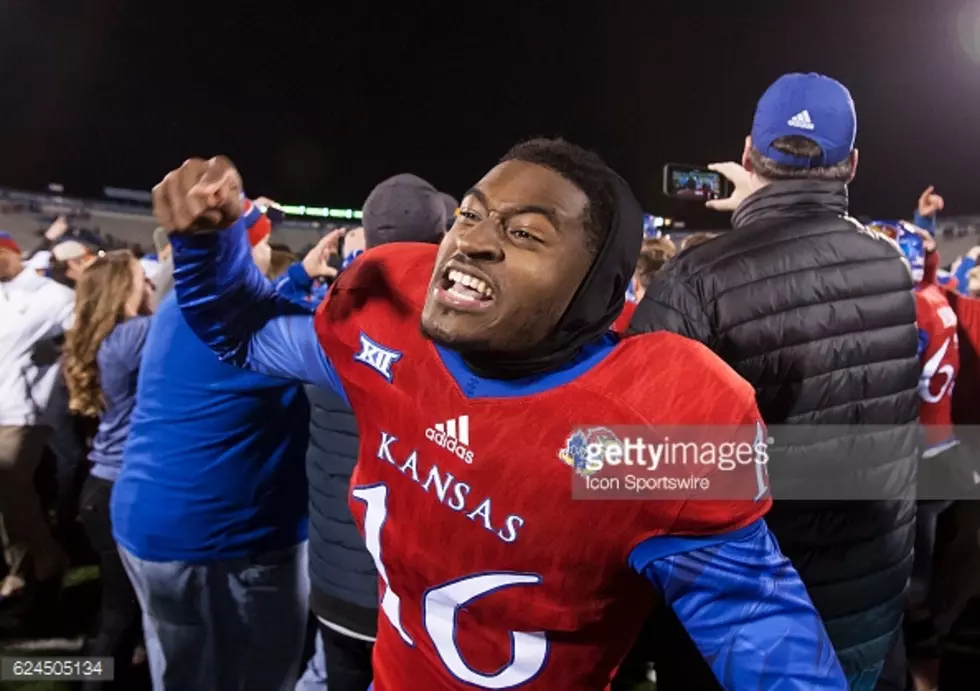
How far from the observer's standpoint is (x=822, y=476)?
134cm

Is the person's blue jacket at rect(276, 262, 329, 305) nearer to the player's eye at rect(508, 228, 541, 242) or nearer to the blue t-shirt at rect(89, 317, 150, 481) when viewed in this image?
the blue t-shirt at rect(89, 317, 150, 481)

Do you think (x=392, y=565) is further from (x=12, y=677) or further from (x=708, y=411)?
(x=12, y=677)

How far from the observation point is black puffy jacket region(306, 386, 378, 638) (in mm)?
1716

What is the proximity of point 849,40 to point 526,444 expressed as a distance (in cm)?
296

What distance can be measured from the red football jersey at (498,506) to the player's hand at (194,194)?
0.70 ft

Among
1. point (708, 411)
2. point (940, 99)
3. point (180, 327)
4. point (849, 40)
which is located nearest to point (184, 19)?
point (180, 327)

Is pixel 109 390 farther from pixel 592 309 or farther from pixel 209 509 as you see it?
pixel 592 309

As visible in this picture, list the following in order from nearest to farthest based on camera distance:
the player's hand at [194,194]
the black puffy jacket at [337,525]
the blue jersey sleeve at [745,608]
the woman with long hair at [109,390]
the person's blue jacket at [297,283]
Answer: the blue jersey sleeve at [745,608]
the player's hand at [194,194]
the black puffy jacket at [337,525]
the person's blue jacket at [297,283]
the woman with long hair at [109,390]

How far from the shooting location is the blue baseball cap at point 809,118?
4.52 feet

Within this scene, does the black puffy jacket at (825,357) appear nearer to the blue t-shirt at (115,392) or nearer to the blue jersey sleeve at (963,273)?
the blue t-shirt at (115,392)

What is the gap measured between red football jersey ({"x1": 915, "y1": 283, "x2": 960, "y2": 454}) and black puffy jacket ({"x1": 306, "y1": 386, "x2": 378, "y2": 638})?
1.81 metres

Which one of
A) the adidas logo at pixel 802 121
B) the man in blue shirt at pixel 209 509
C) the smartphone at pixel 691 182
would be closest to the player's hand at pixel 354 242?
the man in blue shirt at pixel 209 509

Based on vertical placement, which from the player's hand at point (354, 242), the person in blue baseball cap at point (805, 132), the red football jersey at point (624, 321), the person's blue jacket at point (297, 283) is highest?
the person in blue baseball cap at point (805, 132)

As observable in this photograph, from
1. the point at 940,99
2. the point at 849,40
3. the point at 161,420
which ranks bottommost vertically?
the point at 161,420
